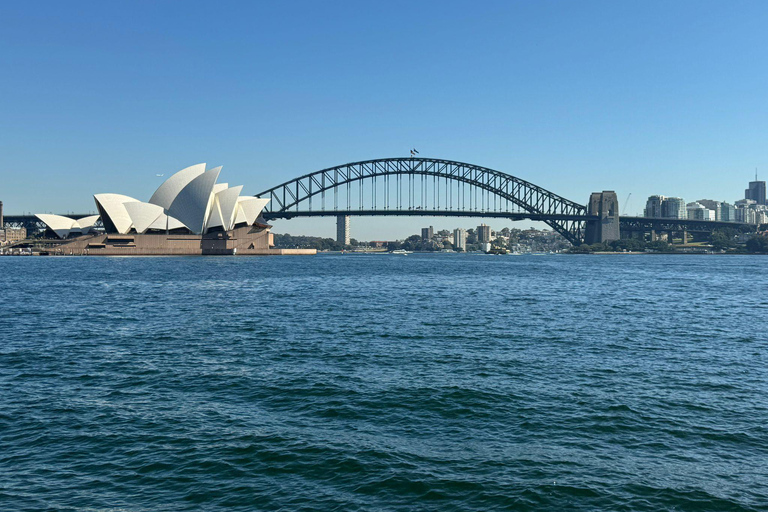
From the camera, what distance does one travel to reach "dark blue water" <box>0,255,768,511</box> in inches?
295

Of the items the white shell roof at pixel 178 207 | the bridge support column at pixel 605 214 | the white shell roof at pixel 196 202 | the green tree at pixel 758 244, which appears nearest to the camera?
the white shell roof at pixel 196 202

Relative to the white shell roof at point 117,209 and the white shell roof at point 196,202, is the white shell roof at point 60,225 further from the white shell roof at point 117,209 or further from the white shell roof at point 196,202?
the white shell roof at point 196,202

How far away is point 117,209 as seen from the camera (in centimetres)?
10925

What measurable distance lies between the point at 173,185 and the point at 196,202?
5587 millimetres

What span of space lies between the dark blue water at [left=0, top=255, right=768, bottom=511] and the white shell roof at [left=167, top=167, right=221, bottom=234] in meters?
79.5

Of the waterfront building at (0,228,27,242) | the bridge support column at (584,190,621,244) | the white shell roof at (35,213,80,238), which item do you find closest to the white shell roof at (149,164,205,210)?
the white shell roof at (35,213,80,238)

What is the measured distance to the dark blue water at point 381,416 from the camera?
750 centimetres

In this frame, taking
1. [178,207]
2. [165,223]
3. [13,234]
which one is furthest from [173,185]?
[13,234]

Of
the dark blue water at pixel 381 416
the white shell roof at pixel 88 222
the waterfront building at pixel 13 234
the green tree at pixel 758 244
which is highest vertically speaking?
the white shell roof at pixel 88 222

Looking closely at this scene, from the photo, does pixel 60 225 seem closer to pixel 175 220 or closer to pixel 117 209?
pixel 117 209

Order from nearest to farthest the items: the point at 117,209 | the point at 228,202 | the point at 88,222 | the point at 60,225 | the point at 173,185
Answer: the point at 173,185
the point at 228,202
the point at 117,209
the point at 60,225
the point at 88,222

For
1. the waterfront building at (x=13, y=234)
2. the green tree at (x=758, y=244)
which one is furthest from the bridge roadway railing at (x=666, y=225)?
the waterfront building at (x=13, y=234)

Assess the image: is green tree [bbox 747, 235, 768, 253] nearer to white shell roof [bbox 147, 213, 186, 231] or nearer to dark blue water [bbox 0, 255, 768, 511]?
white shell roof [bbox 147, 213, 186, 231]

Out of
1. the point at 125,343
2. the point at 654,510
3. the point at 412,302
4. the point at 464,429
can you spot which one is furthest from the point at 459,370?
the point at 412,302
